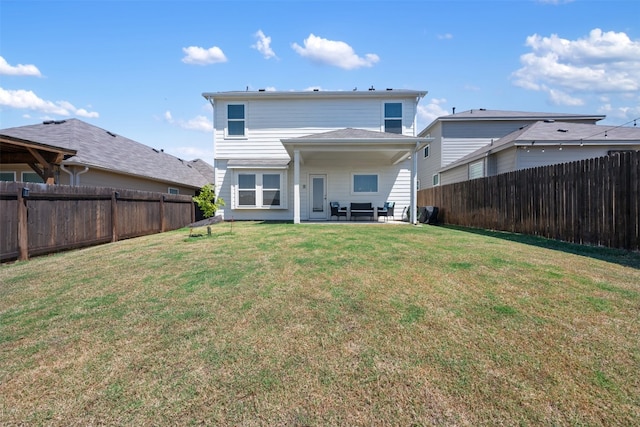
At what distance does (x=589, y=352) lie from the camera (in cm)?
239

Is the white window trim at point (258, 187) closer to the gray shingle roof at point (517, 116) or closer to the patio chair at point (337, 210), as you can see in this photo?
the patio chair at point (337, 210)

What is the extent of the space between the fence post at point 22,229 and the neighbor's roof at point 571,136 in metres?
15.2

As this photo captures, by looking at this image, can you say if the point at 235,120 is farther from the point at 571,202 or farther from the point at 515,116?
the point at 515,116

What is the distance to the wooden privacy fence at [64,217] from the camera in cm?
608

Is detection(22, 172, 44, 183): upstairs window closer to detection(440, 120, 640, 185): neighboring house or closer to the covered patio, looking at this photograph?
the covered patio

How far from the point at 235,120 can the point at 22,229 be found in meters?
10.6

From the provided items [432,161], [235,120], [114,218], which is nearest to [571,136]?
[432,161]

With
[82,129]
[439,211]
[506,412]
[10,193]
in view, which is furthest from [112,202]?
[439,211]

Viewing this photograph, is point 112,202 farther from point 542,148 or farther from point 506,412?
point 542,148

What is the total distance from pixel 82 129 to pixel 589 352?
64.3 ft

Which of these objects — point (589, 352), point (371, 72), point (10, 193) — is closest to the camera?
point (589, 352)

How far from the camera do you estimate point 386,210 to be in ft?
46.9

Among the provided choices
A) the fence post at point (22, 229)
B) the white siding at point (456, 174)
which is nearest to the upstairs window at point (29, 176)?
the fence post at point (22, 229)

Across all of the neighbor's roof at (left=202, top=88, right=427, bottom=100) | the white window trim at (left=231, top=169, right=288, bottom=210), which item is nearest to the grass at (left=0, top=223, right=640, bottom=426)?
the white window trim at (left=231, top=169, right=288, bottom=210)
